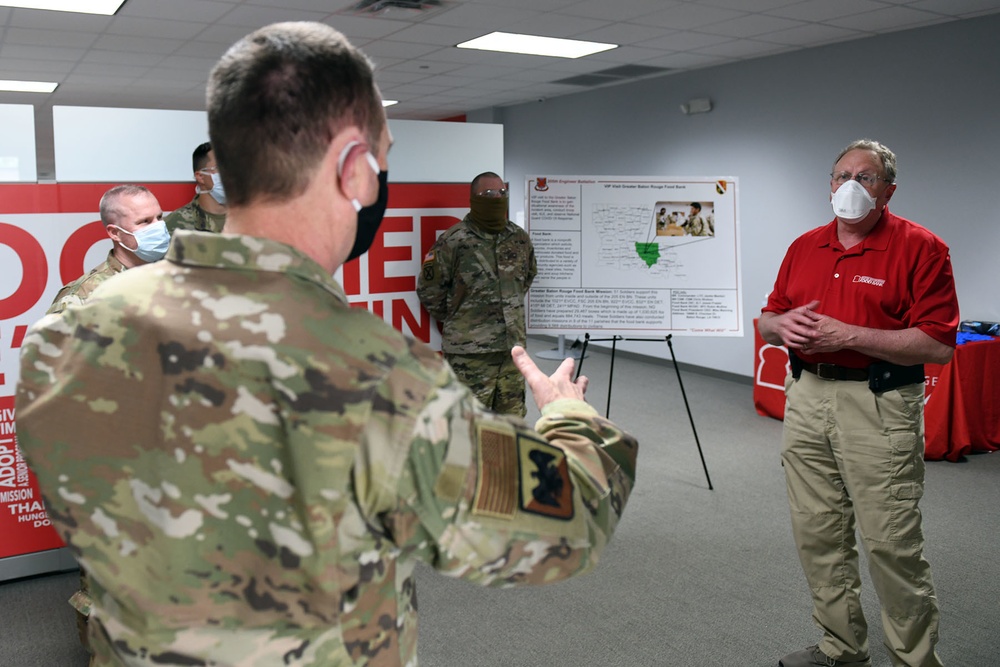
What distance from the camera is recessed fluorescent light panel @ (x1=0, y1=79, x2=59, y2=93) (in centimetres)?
802

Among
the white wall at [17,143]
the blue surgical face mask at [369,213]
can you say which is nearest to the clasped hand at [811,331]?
the blue surgical face mask at [369,213]

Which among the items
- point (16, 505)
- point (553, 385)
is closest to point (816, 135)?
point (16, 505)

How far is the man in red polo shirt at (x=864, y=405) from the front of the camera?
2.43m

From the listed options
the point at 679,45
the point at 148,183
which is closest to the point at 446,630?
the point at 148,183

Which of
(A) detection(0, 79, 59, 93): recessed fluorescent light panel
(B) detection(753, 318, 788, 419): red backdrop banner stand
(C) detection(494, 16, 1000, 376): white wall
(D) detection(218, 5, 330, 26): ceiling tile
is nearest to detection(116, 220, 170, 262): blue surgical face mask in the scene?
(D) detection(218, 5, 330, 26): ceiling tile

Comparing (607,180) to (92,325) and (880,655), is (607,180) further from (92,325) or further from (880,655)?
(92,325)

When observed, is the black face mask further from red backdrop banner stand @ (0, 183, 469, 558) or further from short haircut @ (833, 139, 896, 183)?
red backdrop banner stand @ (0, 183, 469, 558)

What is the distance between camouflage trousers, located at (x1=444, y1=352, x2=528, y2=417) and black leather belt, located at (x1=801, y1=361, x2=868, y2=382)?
173 centimetres

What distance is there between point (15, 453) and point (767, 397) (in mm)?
4739

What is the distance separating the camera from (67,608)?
3100mm

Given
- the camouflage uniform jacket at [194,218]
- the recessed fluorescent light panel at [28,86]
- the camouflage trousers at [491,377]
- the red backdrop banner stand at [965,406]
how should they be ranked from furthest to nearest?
the recessed fluorescent light panel at [28,86] → the red backdrop banner stand at [965,406] → the camouflage trousers at [491,377] → the camouflage uniform jacket at [194,218]

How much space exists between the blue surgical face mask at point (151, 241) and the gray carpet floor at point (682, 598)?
1.37 m

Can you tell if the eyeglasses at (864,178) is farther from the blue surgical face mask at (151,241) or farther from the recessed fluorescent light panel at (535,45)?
the recessed fluorescent light panel at (535,45)

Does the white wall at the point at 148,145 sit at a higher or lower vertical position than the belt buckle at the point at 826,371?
higher
